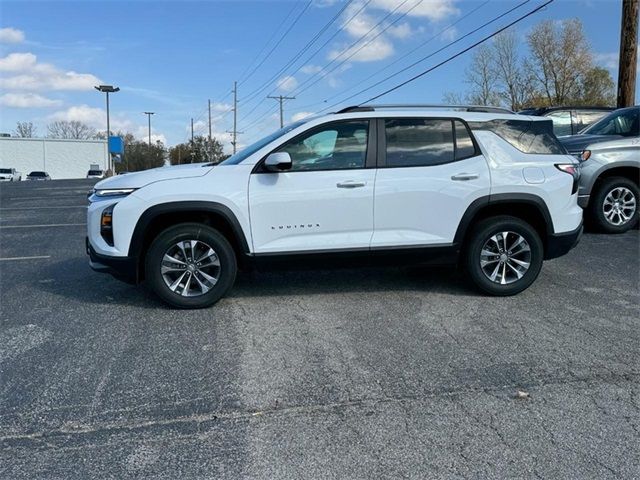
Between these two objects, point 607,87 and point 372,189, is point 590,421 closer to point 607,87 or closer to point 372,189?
point 372,189

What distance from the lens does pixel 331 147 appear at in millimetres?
5438

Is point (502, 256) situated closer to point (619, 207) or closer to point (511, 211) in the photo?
point (511, 211)

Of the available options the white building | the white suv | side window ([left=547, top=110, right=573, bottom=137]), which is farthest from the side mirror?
the white building

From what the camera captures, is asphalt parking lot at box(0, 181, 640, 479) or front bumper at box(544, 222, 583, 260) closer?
asphalt parking lot at box(0, 181, 640, 479)

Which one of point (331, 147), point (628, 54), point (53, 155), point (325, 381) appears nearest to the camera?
point (325, 381)

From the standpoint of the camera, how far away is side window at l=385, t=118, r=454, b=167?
5508mm

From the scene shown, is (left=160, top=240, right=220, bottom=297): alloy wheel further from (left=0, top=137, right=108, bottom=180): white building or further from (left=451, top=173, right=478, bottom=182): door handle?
(left=0, top=137, right=108, bottom=180): white building

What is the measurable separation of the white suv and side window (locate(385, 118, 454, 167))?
0.01 metres

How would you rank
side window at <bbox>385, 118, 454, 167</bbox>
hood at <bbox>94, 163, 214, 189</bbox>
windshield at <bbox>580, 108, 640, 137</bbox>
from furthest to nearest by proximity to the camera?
windshield at <bbox>580, 108, 640, 137</bbox>
side window at <bbox>385, 118, 454, 167</bbox>
hood at <bbox>94, 163, 214, 189</bbox>

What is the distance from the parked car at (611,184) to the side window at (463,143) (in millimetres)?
4010

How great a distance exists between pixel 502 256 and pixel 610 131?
544 centimetres

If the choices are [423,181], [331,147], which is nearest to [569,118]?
[423,181]

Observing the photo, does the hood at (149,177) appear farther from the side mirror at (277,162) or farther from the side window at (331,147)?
the side window at (331,147)

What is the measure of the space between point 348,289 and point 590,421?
310 centimetres
